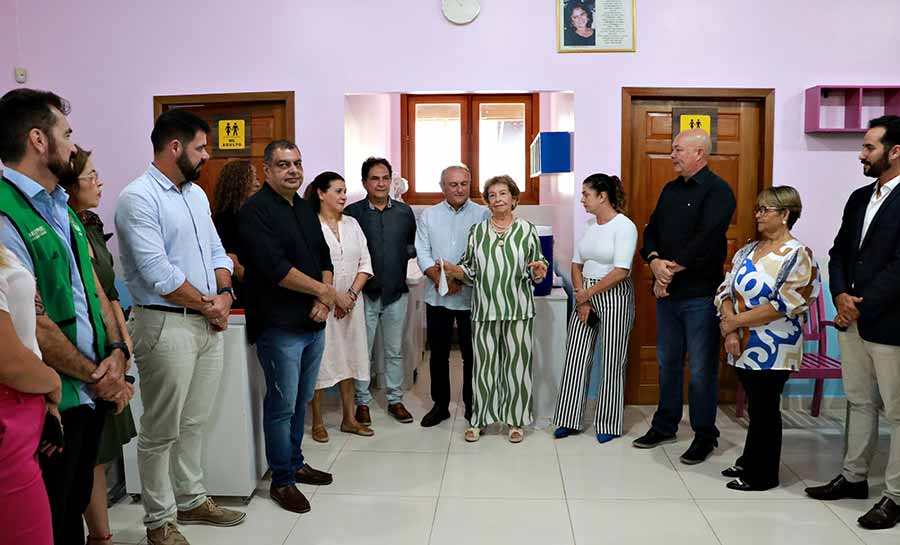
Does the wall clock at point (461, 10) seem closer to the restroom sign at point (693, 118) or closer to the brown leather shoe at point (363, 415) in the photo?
the restroom sign at point (693, 118)

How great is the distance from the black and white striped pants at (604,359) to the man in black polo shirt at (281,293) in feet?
4.70

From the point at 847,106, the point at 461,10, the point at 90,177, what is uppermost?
the point at 461,10

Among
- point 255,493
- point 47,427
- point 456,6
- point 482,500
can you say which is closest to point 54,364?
point 47,427

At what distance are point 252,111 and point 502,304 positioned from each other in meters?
2.03

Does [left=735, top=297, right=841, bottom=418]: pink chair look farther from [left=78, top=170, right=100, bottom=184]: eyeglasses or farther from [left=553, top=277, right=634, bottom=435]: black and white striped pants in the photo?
[left=78, top=170, right=100, bottom=184]: eyeglasses

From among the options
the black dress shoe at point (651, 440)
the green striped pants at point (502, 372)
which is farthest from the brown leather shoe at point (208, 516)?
the black dress shoe at point (651, 440)

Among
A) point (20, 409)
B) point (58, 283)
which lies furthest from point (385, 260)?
point (20, 409)

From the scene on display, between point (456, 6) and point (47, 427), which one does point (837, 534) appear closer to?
point (47, 427)

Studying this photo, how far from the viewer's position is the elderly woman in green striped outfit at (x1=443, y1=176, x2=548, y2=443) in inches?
138

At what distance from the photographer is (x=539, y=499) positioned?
114 inches

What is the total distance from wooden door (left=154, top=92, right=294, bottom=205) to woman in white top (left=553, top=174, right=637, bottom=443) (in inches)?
74.5

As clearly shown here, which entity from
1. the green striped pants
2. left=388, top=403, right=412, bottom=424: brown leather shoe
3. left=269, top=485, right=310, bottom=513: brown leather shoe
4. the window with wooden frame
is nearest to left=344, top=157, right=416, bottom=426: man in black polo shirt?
left=388, top=403, right=412, bottom=424: brown leather shoe

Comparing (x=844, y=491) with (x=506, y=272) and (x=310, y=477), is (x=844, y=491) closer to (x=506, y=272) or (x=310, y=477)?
(x=506, y=272)

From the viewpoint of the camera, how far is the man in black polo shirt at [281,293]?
105 inches
